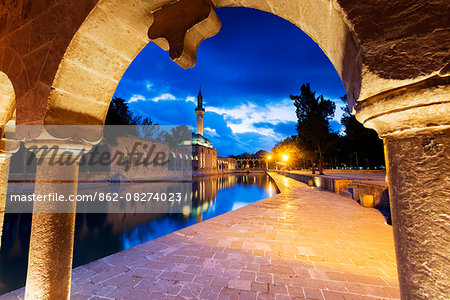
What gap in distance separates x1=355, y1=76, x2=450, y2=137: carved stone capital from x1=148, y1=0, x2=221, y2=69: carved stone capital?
1.47 metres

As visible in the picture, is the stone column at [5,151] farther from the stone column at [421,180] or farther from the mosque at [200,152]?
the mosque at [200,152]

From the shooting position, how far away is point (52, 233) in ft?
6.08

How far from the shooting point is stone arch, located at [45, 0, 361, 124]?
53.0 inches

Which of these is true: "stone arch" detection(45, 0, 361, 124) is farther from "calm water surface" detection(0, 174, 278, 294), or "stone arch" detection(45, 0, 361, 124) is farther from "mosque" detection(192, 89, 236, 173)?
"mosque" detection(192, 89, 236, 173)

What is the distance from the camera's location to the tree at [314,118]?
51.6 feet

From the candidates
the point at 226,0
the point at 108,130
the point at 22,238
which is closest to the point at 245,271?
the point at 226,0

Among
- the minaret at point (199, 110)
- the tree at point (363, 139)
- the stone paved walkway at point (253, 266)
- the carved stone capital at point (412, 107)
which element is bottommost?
the stone paved walkway at point (253, 266)

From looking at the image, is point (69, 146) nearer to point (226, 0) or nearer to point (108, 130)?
point (226, 0)

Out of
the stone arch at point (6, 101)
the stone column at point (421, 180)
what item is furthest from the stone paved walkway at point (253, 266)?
the stone arch at point (6, 101)

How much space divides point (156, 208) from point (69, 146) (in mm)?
9672

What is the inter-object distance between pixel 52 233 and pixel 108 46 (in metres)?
1.90

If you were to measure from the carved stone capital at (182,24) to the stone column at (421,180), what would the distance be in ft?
4.90

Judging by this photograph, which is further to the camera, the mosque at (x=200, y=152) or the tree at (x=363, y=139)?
the mosque at (x=200, y=152)

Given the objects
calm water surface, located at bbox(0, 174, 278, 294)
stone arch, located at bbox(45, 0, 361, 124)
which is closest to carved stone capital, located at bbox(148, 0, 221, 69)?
stone arch, located at bbox(45, 0, 361, 124)
